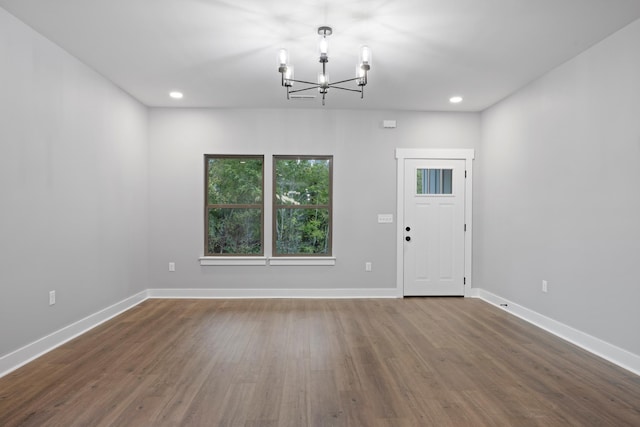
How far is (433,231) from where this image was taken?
514 centimetres

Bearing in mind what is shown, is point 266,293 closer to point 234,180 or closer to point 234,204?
point 234,204

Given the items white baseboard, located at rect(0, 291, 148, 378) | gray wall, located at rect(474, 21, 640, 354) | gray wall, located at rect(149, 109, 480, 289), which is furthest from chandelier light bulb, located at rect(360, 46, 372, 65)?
white baseboard, located at rect(0, 291, 148, 378)

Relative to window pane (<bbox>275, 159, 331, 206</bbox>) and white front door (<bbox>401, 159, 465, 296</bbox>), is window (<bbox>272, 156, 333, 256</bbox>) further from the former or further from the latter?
white front door (<bbox>401, 159, 465, 296</bbox>)

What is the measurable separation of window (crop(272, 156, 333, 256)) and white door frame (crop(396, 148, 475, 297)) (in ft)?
3.27

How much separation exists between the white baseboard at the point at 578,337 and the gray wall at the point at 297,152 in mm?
1557

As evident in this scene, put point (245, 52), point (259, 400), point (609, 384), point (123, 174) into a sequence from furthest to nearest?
point (123, 174) < point (245, 52) < point (609, 384) < point (259, 400)

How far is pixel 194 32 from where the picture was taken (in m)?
2.94

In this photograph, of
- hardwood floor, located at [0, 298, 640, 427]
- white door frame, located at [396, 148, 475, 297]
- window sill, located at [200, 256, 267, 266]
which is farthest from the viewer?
white door frame, located at [396, 148, 475, 297]

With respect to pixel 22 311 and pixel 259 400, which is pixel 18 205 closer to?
pixel 22 311

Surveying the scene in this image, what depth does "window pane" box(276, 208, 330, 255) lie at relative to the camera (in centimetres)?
517

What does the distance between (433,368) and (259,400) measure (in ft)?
4.49

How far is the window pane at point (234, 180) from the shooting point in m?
5.14

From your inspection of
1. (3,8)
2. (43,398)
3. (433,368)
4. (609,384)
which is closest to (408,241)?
(433,368)

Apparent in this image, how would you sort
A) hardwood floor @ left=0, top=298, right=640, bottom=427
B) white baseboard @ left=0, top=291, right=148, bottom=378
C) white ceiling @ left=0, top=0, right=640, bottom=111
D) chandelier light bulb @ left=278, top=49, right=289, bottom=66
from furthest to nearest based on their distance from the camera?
chandelier light bulb @ left=278, top=49, right=289, bottom=66, white baseboard @ left=0, top=291, right=148, bottom=378, white ceiling @ left=0, top=0, right=640, bottom=111, hardwood floor @ left=0, top=298, right=640, bottom=427
